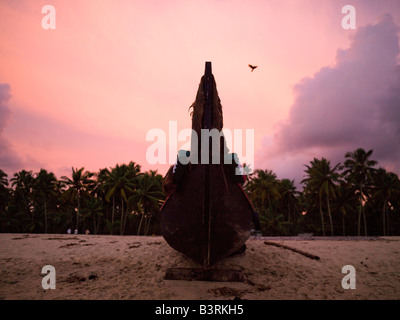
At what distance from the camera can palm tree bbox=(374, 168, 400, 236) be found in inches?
1316

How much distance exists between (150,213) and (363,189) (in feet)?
111

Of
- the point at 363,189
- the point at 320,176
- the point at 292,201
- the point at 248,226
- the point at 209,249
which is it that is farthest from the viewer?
the point at 292,201

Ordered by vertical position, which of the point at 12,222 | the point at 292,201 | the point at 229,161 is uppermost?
the point at 229,161

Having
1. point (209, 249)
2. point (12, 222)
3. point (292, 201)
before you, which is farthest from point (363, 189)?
point (12, 222)

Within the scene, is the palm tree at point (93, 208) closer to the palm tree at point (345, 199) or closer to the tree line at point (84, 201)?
the tree line at point (84, 201)

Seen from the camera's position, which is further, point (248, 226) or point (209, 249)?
point (248, 226)

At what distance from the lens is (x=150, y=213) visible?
37781mm

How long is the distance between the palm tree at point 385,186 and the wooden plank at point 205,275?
37854mm

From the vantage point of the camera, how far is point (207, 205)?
483 centimetres

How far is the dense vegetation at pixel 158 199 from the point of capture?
109 feet

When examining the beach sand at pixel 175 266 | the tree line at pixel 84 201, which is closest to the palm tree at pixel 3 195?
the tree line at pixel 84 201

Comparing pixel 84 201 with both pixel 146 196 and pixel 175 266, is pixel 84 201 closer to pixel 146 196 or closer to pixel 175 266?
pixel 146 196

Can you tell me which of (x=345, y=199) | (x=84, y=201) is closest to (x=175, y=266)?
(x=84, y=201)
